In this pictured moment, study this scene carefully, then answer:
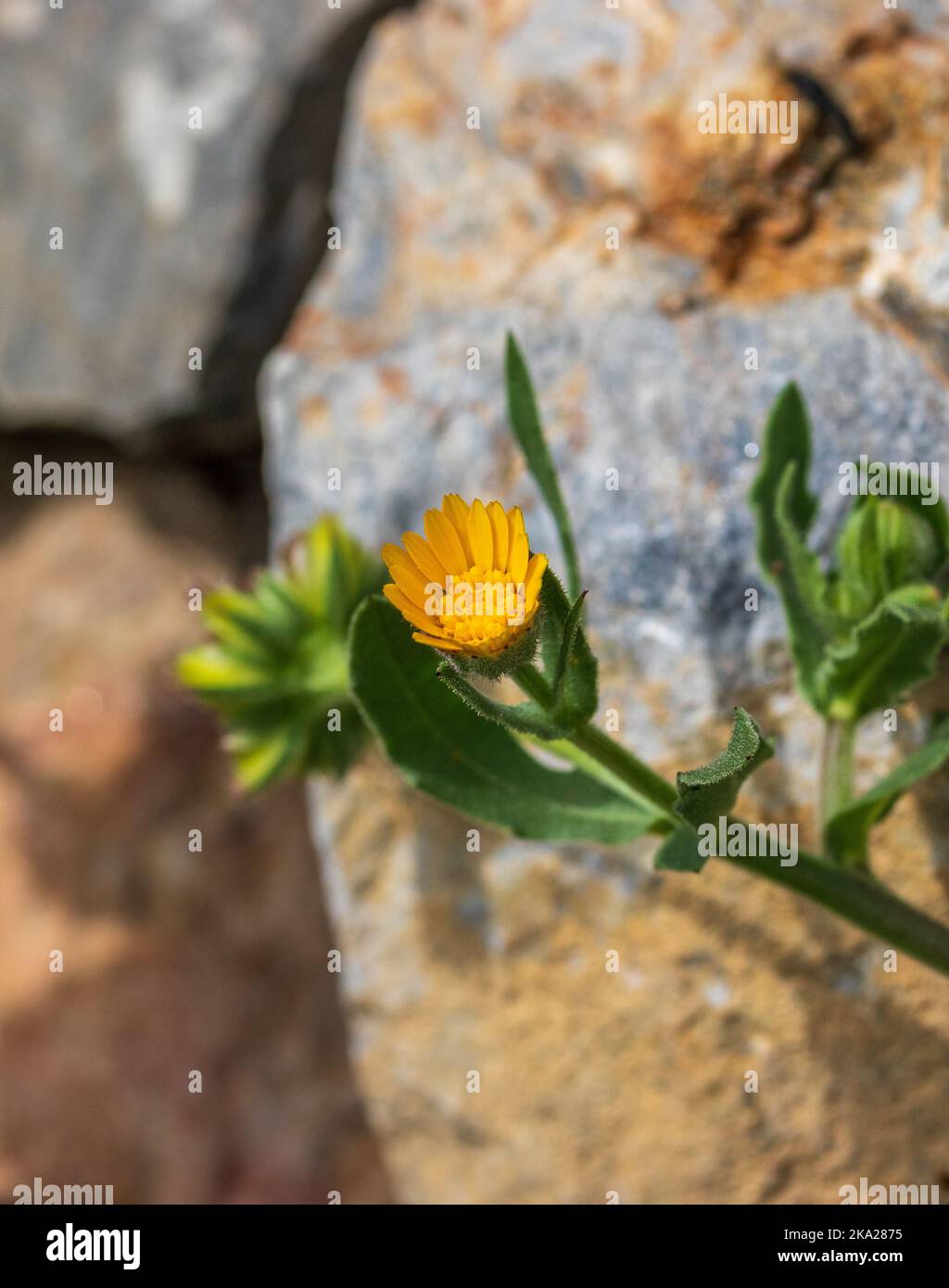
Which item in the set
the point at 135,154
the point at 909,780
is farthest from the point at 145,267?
the point at 909,780

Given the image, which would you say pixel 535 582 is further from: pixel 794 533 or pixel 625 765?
pixel 794 533

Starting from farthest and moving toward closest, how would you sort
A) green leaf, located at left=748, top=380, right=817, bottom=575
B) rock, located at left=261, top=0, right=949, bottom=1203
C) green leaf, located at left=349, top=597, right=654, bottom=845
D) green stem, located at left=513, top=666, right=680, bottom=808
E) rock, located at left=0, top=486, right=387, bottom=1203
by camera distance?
rock, located at left=0, top=486, right=387, bottom=1203
rock, located at left=261, top=0, right=949, bottom=1203
green leaf, located at left=748, top=380, right=817, bottom=575
green leaf, located at left=349, top=597, right=654, bottom=845
green stem, located at left=513, top=666, right=680, bottom=808

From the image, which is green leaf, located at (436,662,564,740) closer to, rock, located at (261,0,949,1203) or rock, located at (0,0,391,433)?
rock, located at (261,0,949,1203)

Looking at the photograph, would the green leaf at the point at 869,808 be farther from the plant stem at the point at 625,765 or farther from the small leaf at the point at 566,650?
A: the small leaf at the point at 566,650

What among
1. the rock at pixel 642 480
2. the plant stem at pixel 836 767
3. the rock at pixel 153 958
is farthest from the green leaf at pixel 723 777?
the rock at pixel 153 958

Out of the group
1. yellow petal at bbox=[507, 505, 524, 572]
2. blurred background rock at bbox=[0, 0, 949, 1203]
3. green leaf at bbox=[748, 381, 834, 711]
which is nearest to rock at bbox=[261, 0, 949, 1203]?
blurred background rock at bbox=[0, 0, 949, 1203]
